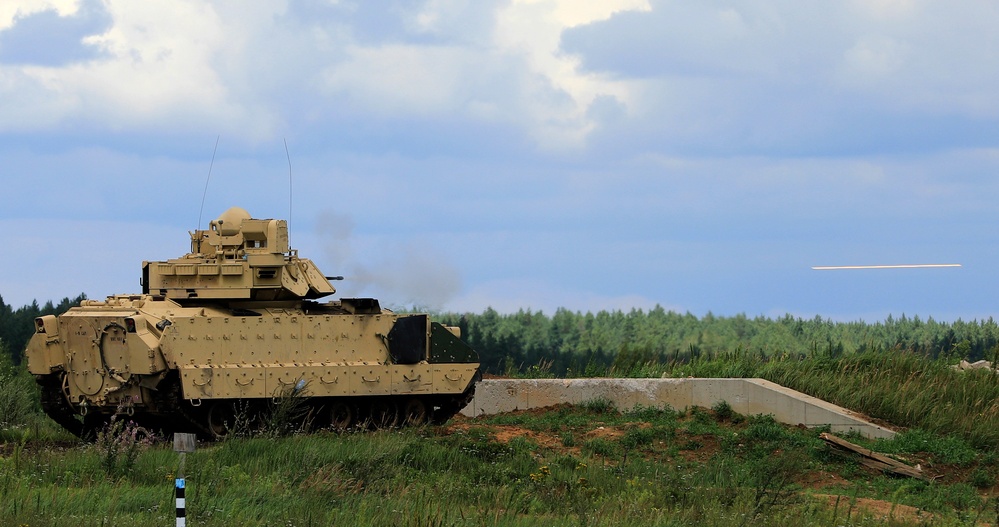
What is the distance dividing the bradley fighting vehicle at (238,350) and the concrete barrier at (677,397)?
246 centimetres

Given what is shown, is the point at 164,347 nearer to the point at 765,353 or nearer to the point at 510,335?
the point at 765,353

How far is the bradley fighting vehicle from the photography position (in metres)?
18.4

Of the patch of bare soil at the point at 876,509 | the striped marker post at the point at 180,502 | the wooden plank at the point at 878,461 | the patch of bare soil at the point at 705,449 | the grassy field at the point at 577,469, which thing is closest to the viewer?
the striped marker post at the point at 180,502

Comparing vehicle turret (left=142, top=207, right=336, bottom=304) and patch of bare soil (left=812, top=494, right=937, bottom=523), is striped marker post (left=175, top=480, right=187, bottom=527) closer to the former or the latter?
patch of bare soil (left=812, top=494, right=937, bottom=523)

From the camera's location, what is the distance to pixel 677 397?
22.6 meters

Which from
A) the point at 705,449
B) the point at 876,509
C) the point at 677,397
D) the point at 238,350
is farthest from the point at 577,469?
the point at 677,397

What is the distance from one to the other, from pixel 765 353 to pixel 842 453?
790cm

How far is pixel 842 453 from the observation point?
18.5 meters

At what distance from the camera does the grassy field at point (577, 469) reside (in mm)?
11508

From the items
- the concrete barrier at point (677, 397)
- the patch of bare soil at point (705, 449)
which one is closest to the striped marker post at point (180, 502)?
the patch of bare soil at point (705, 449)

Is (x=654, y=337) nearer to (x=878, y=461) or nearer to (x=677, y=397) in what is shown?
(x=677, y=397)

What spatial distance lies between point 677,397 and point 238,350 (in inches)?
312

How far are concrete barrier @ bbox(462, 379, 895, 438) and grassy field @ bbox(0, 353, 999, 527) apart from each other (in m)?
0.36

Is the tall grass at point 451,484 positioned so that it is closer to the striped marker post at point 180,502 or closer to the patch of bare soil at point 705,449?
the patch of bare soil at point 705,449
